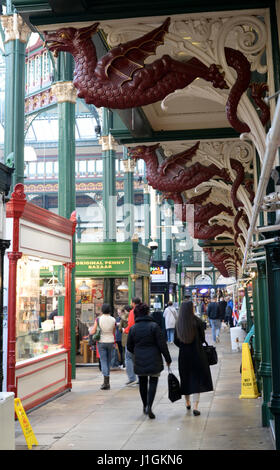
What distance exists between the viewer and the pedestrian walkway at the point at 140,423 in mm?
7059

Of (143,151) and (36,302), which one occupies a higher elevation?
(143,151)

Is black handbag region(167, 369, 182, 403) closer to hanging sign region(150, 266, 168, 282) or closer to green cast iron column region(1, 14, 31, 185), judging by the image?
green cast iron column region(1, 14, 31, 185)

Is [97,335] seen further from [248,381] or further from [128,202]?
[128,202]

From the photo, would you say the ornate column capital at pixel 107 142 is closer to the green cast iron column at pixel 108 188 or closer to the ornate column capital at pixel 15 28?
the green cast iron column at pixel 108 188

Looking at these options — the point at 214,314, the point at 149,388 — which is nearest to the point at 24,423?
the point at 149,388

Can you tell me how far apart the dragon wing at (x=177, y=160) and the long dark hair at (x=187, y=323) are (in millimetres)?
2011

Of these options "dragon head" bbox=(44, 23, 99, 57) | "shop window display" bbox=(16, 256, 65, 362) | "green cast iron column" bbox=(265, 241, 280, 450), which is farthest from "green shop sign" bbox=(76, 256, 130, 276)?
"dragon head" bbox=(44, 23, 99, 57)

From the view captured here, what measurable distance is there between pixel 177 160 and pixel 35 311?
13.4 ft

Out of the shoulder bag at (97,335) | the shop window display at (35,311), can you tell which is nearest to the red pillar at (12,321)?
the shop window display at (35,311)

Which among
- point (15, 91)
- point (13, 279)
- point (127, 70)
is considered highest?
point (15, 91)

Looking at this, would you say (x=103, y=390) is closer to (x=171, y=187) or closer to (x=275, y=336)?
(x=171, y=187)

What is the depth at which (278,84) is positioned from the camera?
4.88 m

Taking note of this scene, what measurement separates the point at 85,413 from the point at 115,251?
376 inches

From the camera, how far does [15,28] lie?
1106 centimetres
